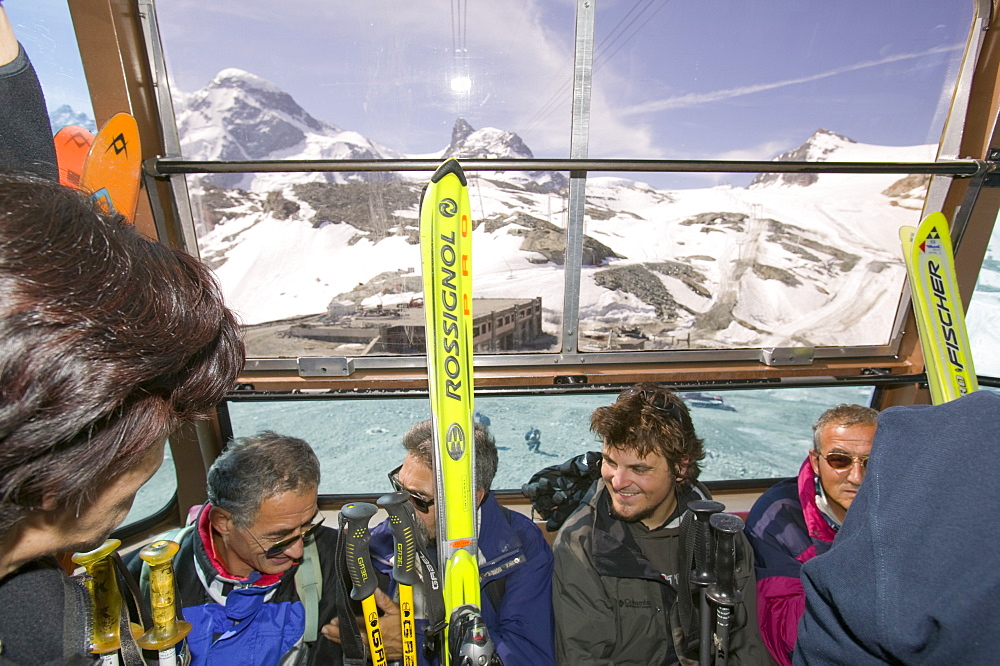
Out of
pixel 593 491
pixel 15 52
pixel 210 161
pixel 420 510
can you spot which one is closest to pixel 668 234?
pixel 593 491

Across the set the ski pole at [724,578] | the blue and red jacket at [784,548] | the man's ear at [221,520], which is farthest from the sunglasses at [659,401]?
the man's ear at [221,520]

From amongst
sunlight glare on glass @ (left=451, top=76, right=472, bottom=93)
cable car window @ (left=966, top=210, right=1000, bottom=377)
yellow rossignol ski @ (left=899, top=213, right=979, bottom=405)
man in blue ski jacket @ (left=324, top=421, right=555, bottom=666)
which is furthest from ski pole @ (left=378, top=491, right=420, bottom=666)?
cable car window @ (left=966, top=210, right=1000, bottom=377)

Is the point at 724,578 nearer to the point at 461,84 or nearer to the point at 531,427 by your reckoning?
the point at 531,427

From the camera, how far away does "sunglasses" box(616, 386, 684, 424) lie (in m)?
2.26

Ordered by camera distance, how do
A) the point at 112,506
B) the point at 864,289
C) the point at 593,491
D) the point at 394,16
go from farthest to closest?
the point at 864,289 < the point at 394,16 < the point at 593,491 < the point at 112,506

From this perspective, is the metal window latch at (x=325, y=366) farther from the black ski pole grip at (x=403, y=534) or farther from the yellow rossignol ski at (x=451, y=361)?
the black ski pole grip at (x=403, y=534)

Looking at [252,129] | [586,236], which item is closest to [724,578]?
[586,236]

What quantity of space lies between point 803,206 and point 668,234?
0.65m

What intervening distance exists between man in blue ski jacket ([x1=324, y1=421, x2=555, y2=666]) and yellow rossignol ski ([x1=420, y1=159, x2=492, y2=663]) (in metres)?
0.16

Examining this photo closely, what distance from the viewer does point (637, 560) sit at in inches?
78.9

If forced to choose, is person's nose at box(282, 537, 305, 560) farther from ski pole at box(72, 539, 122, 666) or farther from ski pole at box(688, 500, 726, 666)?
ski pole at box(688, 500, 726, 666)

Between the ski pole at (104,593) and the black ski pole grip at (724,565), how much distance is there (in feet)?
4.24

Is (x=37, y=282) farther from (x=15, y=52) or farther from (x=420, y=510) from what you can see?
(x=420, y=510)

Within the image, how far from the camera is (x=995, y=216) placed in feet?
9.17
